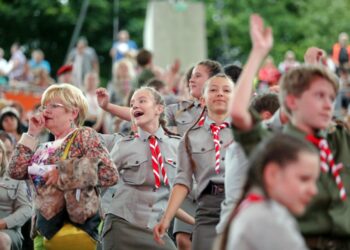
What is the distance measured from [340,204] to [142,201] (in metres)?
3.74

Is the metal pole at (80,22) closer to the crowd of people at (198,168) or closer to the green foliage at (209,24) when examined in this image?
the green foliage at (209,24)

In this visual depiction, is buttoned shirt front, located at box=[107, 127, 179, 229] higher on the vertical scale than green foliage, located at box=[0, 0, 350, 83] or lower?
lower

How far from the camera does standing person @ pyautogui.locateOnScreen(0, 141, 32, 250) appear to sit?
42.4ft

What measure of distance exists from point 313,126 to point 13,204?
18.9 ft

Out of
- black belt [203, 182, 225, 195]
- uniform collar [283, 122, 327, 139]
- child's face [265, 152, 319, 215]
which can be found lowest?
black belt [203, 182, 225, 195]

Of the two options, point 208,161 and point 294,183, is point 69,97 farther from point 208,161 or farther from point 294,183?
point 294,183

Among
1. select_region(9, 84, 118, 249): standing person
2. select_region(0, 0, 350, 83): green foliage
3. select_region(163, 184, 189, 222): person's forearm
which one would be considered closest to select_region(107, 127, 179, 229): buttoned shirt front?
select_region(9, 84, 118, 249): standing person

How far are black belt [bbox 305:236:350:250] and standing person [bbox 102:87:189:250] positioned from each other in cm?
347

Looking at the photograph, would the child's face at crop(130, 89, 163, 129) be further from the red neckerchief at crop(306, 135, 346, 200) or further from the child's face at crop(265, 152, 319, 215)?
the child's face at crop(265, 152, 319, 215)

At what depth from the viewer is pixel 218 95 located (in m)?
10.8

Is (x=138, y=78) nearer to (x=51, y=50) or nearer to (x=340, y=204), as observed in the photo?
(x=340, y=204)

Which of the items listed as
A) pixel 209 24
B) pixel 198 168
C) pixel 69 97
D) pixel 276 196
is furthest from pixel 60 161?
pixel 209 24

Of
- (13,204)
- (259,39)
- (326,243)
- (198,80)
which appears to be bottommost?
(13,204)

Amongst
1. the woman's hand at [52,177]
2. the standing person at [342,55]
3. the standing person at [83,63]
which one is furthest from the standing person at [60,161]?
the standing person at [342,55]
